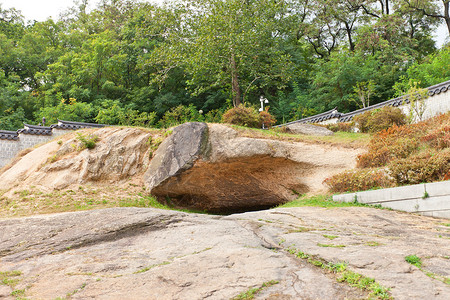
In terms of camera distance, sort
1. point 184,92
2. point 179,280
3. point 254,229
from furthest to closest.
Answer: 1. point 184,92
2. point 254,229
3. point 179,280

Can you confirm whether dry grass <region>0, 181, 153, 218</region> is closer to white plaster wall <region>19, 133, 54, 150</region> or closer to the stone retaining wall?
the stone retaining wall

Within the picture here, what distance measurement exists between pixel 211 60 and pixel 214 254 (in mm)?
16668

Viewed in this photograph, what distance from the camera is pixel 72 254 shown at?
6176 mm

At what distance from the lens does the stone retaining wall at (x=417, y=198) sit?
8.00 metres

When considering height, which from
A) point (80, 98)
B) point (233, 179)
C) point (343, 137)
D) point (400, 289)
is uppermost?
point (80, 98)

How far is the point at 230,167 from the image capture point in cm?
1294

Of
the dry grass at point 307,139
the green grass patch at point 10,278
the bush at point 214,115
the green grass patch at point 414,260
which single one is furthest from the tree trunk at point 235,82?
the green grass patch at point 414,260

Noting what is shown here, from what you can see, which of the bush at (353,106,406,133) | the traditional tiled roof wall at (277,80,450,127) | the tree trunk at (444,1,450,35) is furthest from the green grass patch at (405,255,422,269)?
the tree trunk at (444,1,450,35)

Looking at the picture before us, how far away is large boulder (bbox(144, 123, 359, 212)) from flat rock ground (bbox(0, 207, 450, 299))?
171 inches

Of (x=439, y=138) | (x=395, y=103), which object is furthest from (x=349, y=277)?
(x=395, y=103)

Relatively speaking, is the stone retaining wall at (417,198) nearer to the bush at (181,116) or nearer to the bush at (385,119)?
the bush at (385,119)

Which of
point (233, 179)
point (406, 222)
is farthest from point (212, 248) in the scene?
point (233, 179)

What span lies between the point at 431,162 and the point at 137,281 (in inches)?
306

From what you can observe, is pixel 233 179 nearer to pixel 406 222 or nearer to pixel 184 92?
pixel 406 222
